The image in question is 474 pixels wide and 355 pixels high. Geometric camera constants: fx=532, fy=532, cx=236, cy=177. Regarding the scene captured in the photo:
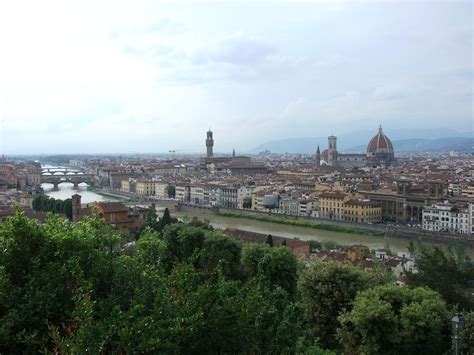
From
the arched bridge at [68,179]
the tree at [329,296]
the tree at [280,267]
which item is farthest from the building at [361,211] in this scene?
the arched bridge at [68,179]

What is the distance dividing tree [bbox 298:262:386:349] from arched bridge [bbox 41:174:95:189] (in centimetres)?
3281

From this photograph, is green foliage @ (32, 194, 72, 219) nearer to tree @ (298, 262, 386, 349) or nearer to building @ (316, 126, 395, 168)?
tree @ (298, 262, 386, 349)

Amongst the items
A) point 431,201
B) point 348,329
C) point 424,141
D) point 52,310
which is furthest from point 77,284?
point 424,141

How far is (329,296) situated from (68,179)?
33.6 m

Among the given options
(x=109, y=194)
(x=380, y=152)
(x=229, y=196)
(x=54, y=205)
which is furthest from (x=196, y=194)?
(x=380, y=152)

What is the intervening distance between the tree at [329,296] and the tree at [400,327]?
0.85 m

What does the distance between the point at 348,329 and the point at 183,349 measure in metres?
2.95

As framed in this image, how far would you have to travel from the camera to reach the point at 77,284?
2869 mm

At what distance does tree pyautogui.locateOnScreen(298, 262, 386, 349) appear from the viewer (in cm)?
613

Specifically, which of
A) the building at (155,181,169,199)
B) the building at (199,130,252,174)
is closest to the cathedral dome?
the building at (199,130,252,174)

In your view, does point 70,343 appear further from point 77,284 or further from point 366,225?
point 366,225

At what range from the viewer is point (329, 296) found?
6176 millimetres

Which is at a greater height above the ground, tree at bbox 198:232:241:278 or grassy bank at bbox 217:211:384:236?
tree at bbox 198:232:241:278

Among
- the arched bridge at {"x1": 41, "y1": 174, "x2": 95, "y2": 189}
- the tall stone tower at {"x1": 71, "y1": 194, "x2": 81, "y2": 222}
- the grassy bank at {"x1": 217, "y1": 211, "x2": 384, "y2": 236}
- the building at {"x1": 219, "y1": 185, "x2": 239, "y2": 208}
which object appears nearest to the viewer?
the tall stone tower at {"x1": 71, "y1": 194, "x2": 81, "y2": 222}
